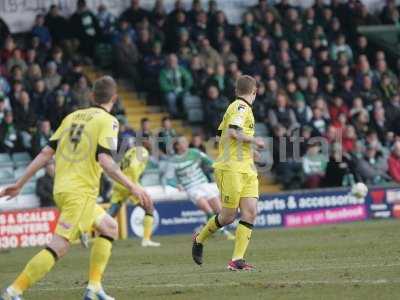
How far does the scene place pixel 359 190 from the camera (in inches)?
996

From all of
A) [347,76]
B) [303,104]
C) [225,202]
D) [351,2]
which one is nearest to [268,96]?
[303,104]

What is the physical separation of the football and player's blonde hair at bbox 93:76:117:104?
14673mm

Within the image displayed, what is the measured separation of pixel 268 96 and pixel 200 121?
1.76m

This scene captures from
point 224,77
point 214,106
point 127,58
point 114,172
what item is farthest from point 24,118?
point 114,172

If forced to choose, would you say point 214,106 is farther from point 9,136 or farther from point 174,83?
point 9,136

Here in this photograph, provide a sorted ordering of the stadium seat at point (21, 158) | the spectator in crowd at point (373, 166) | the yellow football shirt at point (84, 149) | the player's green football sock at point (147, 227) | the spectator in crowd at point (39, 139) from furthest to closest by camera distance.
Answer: the spectator in crowd at point (373, 166), the stadium seat at point (21, 158), the spectator in crowd at point (39, 139), the player's green football sock at point (147, 227), the yellow football shirt at point (84, 149)

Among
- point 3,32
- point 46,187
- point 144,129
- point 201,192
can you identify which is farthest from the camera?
point 3,32

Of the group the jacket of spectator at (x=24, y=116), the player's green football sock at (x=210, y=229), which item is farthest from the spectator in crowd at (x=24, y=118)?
the player's green football sock at (x=210, y=229)

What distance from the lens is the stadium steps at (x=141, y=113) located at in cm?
2744

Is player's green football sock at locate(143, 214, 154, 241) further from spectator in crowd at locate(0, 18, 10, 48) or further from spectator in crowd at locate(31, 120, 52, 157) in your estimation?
spectator in crowd at locate(0, 18, 10, 48)

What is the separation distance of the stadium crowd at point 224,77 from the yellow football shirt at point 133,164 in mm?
3672

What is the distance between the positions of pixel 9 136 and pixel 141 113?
4565 mm

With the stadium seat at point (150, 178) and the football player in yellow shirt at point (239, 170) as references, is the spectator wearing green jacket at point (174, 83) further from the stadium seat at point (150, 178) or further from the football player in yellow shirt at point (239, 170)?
the football player in yellow shirt at point (239, 170)

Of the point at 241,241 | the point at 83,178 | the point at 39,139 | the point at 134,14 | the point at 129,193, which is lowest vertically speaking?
the point at 129,193
